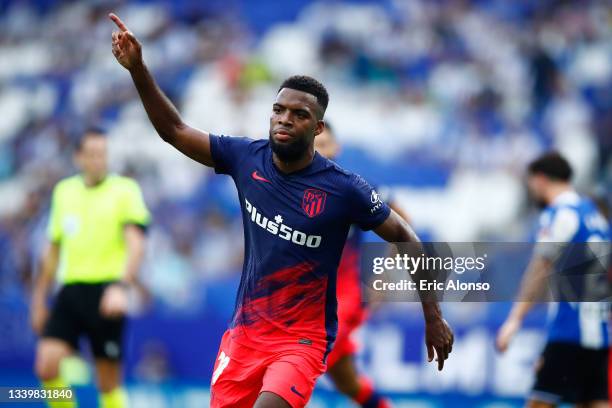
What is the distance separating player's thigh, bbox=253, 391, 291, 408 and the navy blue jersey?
371 mm

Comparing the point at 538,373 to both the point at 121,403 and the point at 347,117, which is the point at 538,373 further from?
the point at 347,117

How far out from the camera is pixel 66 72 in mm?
17812

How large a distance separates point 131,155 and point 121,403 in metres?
8.11

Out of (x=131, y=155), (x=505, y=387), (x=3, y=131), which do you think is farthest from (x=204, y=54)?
(x=505, y=387)

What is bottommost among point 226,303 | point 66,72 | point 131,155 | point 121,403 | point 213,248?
point 121,403

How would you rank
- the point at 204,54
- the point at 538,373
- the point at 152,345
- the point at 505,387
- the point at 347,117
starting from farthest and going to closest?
the point at 204,54
the point at 347,117
the point at 152,345
the point at 505,387
the point at 538,373

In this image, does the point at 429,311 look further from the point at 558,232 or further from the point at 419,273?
the point at 558,232

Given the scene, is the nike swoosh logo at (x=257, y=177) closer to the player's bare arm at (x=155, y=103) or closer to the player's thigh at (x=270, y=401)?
the player's bare arm at (x=155, y=103)

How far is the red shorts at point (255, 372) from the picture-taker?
521 centimetres

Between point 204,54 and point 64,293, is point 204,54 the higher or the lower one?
the higher one

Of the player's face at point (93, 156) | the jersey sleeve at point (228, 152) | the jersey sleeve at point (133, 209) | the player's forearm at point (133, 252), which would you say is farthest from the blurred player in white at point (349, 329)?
the jersey sleeve at point (228, 152)

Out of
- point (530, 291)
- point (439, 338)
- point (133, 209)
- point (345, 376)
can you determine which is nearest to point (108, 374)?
point (133, 209)

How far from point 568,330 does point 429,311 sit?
2659 millimetres

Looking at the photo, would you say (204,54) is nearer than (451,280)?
No
